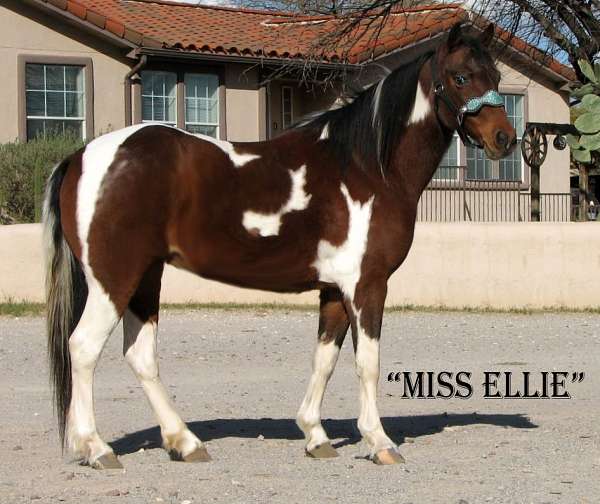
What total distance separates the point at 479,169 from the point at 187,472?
21.8m

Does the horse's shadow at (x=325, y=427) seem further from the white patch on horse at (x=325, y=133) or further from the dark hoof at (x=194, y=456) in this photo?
the white patch on horse at (x=325, y=133)

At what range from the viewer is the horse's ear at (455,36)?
7.28 m

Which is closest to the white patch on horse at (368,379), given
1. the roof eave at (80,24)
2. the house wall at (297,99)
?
the roof eave at (80,24)

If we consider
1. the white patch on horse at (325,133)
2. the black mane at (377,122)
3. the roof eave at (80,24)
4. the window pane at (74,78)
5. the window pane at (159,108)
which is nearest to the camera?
the black mane at (377,122)

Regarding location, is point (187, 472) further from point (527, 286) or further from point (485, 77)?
point (527, 286)

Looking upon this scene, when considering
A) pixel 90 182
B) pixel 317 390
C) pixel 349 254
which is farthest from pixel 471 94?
pixel 90 182

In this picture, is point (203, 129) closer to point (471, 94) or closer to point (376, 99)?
point (376, 99)

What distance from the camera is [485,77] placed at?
7.29 meters

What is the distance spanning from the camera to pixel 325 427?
8531 mm

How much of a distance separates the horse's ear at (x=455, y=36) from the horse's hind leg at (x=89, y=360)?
102 inches

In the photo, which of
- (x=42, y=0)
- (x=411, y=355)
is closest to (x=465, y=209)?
(x=42, y=0)

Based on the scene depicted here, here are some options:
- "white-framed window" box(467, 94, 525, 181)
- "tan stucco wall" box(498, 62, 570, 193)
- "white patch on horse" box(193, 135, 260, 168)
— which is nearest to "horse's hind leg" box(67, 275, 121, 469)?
"white patch on horse" box(193, 135, 260, 168)

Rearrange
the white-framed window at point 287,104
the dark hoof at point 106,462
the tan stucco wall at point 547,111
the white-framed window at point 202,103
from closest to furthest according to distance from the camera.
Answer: the dark hoof at point 106,462 → the white-framed window at point 202,103 → the white-framed window at point 287,104 → the tan stucco wall at point 547,111

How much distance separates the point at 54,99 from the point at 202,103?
10.5 feet
